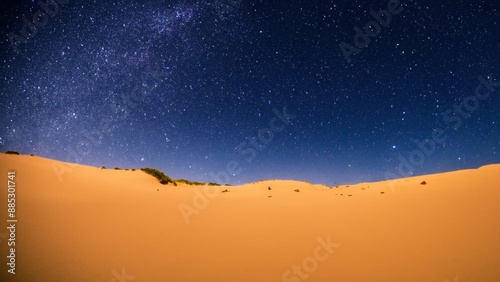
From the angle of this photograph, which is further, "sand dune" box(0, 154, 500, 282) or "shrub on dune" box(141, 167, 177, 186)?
"shrub on dune" box(141, 167, 177, 186)

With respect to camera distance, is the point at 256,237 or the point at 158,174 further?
the point at 158,174

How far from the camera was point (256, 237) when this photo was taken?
428 cm

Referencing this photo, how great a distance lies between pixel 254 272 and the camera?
3197 millimetres

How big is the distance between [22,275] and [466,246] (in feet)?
18.9

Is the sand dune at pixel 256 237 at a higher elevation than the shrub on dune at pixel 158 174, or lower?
lower

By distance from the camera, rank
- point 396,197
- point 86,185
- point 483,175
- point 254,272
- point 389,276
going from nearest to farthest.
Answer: point 389,276, point 254,272, point 396,197, point 483,175, point 86,185

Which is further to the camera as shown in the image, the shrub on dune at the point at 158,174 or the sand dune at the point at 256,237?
the shrub on dune at the point at 158,174

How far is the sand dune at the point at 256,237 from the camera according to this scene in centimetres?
305

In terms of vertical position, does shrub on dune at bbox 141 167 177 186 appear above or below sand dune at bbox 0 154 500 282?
above

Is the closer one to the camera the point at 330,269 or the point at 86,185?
the point at 330,269

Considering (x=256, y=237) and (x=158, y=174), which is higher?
(x=158, y=174)

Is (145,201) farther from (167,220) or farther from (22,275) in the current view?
(22,275)

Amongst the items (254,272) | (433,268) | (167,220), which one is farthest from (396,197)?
(167,220)

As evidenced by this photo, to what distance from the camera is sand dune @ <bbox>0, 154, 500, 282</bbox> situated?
3.05 metres
